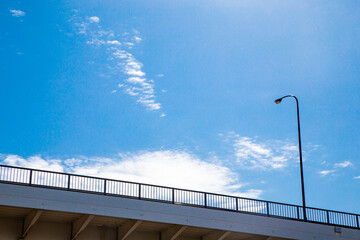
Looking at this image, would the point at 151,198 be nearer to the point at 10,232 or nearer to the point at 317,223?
the point at 10,232

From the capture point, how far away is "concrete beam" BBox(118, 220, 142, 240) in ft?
91.0

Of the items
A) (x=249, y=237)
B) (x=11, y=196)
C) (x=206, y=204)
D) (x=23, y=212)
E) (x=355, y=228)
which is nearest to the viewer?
(x=11, y=196)

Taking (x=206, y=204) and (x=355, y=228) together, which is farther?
(x=355, y=228)

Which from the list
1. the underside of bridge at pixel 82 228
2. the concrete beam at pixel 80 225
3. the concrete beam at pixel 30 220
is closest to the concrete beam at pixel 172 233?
the underside of bridge at pixel 82 228

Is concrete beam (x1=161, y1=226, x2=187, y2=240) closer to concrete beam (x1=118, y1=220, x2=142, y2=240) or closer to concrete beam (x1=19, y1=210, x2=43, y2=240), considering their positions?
concrete beam (x1=118, y1=220, x2=142, y2=240)

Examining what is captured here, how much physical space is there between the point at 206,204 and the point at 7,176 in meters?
11.6

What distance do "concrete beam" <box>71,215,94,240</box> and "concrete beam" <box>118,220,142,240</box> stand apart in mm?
2611

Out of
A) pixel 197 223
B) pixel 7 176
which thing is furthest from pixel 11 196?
pixel 197 223

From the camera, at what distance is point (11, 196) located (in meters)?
24.1

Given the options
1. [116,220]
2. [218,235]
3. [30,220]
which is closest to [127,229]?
[116,220]

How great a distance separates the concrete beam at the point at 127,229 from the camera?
27.7 meters

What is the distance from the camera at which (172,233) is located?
29.7 meters

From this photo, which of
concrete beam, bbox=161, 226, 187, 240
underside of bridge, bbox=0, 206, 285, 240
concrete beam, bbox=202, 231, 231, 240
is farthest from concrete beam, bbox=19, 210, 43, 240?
concrete beam, bbox=202, 231, 231, 240

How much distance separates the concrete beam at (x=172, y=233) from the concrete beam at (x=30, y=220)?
7.93 meters
